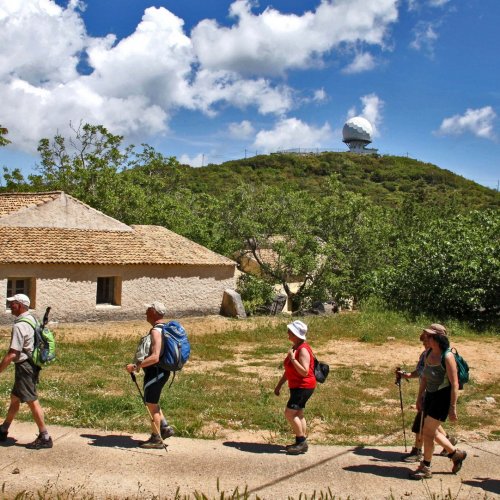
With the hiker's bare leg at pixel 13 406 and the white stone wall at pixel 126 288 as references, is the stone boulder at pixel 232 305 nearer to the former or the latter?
the white stone wall at pixel 126 288

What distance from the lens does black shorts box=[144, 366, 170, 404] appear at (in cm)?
639

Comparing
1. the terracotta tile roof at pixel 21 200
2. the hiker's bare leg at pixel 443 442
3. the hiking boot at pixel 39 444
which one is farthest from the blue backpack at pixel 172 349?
the terracotta tile roof at pixel 21 200

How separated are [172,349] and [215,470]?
1.29 m

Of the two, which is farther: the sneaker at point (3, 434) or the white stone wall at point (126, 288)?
the white stone wall at point (126, 288)

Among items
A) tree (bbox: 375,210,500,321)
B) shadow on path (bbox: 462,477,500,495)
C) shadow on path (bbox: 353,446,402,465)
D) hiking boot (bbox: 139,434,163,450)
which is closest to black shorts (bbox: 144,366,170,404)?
hiking boot (bbox: 139,434,163,450)

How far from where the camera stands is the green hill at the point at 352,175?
60.6 m

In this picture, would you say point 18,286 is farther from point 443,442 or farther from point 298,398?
point 443,442

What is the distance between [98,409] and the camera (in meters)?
7.94

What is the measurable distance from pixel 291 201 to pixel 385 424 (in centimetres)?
1587

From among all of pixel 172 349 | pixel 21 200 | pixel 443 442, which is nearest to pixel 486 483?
pixel 443 442

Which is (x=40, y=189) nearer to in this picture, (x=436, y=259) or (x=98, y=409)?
(x=436, y=259)

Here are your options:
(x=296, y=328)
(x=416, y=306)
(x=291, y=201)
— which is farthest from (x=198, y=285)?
(x=296, y=328)

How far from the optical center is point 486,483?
234 inches

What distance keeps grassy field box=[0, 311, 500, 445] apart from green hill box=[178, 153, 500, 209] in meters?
42.0
